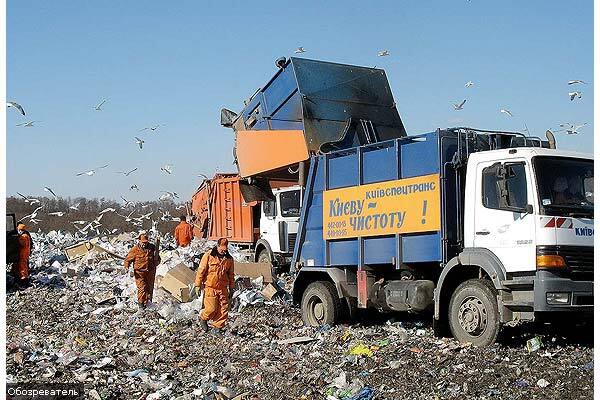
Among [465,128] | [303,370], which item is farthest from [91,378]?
[465,128]

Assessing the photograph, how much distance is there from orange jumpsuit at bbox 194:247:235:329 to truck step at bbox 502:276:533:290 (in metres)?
3.94

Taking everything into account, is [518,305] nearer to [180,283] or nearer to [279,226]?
[180,283]

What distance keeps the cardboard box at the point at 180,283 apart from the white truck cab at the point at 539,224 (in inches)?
210

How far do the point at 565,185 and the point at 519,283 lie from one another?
1.07 meters

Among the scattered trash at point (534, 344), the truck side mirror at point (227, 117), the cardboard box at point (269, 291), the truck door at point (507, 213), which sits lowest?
the scattered trash at point (534, 344)

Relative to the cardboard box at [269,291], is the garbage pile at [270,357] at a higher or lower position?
lower

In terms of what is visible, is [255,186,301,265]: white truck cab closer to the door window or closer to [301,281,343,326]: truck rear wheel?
[301,281,343,326]: truck rear wheel

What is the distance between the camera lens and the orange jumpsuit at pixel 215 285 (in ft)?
32.1

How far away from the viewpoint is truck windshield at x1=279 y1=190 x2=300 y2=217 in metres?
13.4

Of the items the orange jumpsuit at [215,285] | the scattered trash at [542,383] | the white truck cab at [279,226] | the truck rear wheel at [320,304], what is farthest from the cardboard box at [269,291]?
the scattered trash at [542,383]

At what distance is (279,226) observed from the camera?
1420 centimetres

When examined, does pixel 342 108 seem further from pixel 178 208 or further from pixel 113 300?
pixel 178 208

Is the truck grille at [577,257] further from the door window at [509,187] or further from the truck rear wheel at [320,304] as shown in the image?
the truck rear wheel at [320,304]

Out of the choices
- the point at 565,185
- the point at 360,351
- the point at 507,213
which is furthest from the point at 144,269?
the point at 565,185
